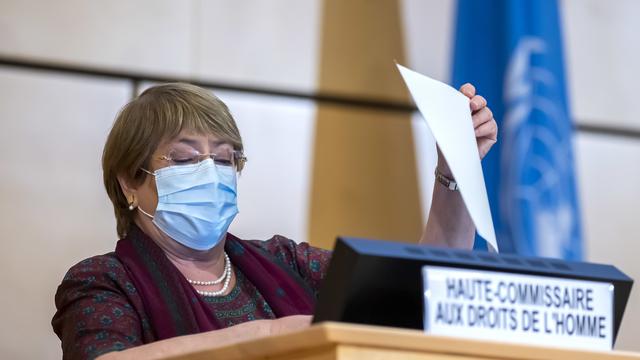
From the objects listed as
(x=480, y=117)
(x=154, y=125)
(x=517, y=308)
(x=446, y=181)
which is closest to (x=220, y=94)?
(x=154, y=125)

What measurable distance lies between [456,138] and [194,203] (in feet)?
2.07

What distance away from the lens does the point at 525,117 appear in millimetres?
3244

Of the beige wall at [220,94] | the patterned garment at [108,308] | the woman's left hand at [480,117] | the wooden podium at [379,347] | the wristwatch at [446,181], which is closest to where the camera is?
the wooden podium at [379,347]

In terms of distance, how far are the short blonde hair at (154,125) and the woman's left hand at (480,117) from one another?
0.47 meters

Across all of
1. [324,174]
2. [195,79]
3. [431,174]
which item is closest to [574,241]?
[431,174]

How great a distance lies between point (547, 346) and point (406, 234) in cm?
232

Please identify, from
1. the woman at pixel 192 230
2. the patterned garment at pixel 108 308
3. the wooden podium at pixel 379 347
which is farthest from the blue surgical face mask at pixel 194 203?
the wooden podium at pixel 379 347

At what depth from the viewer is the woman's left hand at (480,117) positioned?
178 cm

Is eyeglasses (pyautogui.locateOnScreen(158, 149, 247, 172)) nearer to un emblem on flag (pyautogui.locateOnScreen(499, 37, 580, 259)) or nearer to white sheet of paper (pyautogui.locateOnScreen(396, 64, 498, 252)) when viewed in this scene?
white sheet of paper (pyautogui.locateOnScreen(396, 64, 498, 252))

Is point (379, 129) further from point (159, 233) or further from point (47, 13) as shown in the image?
point (159, 233)

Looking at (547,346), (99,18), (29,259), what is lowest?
(29,259)

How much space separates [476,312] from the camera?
1.24 m

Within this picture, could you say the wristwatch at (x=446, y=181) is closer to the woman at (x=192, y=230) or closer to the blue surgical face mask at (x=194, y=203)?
the woman at (x=192, y=230)

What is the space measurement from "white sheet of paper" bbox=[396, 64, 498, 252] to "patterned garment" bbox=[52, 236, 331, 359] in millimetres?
544
